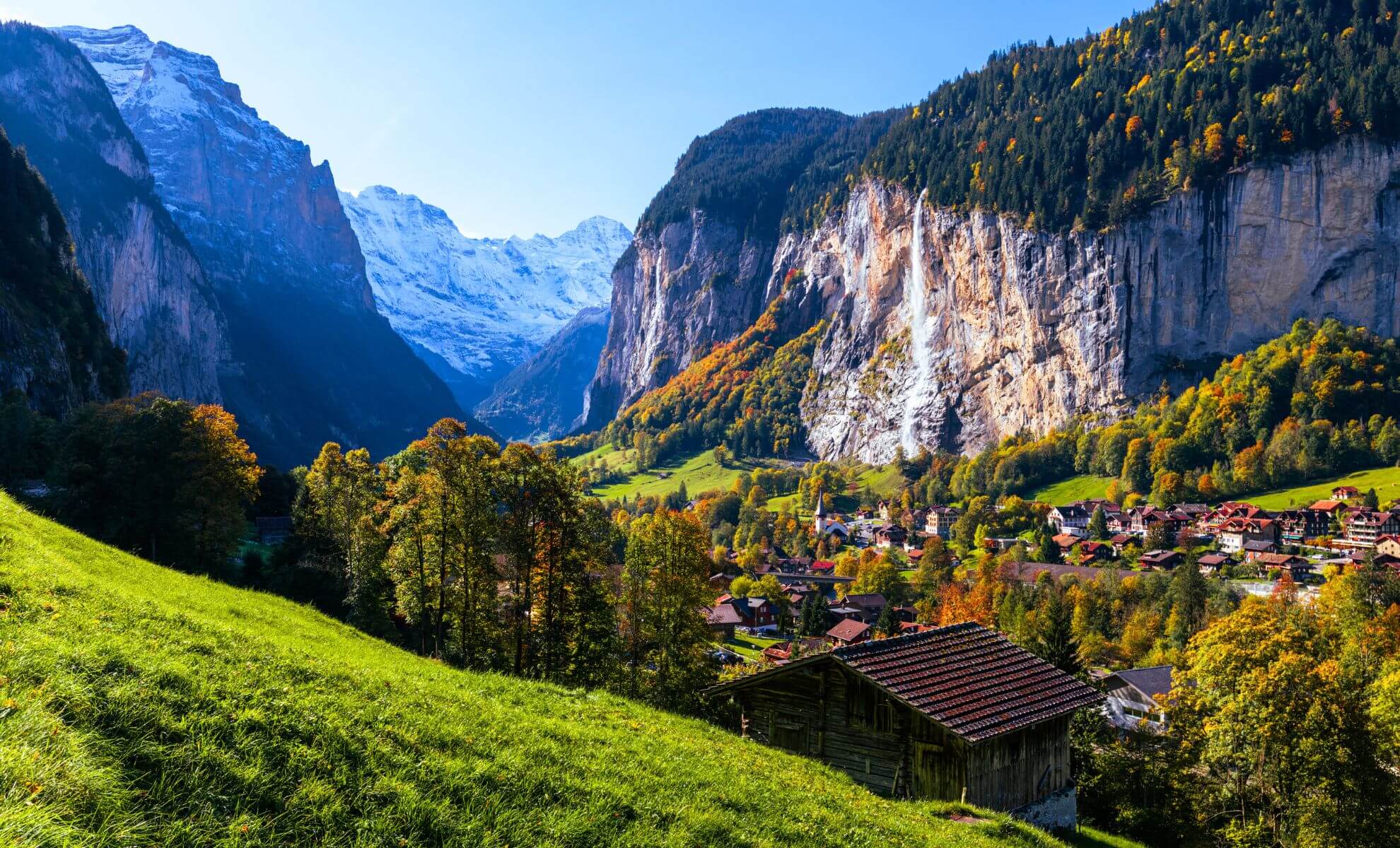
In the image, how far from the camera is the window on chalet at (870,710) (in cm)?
1759

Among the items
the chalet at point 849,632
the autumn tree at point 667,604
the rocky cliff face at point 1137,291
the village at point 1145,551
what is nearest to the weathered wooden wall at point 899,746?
the autumn tree at point 667,604

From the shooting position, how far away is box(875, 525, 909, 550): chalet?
5005 inches

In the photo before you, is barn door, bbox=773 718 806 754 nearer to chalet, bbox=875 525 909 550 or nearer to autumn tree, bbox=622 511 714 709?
autumn tree, bbox=622 511 714 709

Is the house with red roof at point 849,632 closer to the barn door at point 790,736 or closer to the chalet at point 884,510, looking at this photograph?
the barn door at point 790,736

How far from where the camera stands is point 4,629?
7516 mm

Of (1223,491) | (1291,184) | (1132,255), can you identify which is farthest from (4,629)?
(1291,184)

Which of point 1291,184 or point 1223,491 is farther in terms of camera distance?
point 1291,184

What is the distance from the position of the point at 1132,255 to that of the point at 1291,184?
2799cm

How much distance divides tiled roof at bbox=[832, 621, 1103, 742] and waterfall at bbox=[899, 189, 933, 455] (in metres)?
161

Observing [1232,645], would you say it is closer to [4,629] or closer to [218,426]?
[4,629]

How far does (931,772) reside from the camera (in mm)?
16891

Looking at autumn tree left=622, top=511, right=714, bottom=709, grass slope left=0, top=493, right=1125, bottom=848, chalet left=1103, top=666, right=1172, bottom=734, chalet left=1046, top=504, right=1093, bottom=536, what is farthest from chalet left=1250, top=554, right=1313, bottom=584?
grass slope left=0, top=493, right=1125, bottom=848

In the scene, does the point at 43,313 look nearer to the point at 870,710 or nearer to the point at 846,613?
the point at 870,710

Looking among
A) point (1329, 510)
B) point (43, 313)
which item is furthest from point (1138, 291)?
point (43, 313)
